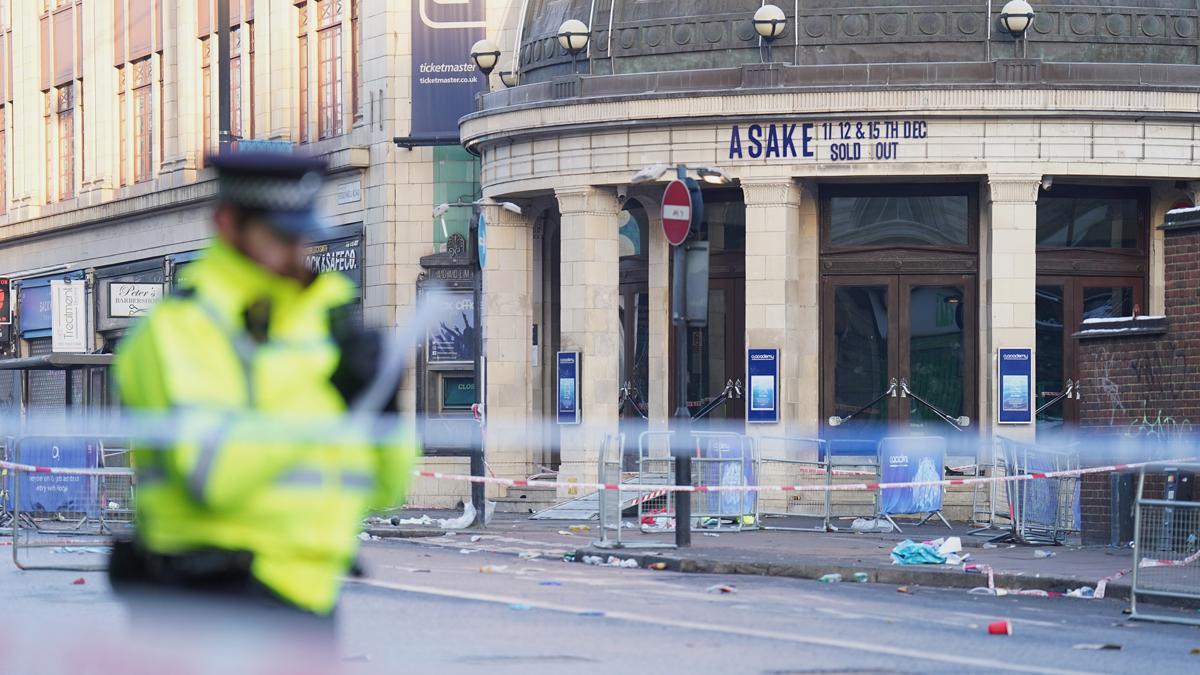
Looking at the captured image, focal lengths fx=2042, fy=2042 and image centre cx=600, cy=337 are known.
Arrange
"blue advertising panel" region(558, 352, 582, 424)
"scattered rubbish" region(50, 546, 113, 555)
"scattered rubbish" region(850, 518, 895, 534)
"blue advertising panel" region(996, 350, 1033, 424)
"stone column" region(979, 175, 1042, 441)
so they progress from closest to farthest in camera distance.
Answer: "scattered rubbish" region(50, 546, 113, 555), "scattered rubbish" region(850, 518, 895, 534), "blue advertising panel" region(996, 350, 1033, 424), "stone column" region(979, 175, 1042, 441), "blue advertising panel" region(558, 352, 582, 424)

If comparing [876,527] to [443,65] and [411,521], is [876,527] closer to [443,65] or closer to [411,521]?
[411,521]

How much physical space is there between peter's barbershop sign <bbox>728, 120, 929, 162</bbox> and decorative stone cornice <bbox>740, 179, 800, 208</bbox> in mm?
339

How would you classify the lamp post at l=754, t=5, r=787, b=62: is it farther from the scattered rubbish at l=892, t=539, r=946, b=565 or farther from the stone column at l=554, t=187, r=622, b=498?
the scattered rubbish at l=892, t=539, r=946, b=565

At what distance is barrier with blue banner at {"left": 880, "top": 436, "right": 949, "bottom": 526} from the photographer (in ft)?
78.2

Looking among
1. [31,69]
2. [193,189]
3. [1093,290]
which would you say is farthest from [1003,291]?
[31,69]

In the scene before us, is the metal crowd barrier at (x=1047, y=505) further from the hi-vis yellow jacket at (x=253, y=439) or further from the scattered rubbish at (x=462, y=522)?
the hi-vis yellow jacket at (x=253, y=439)

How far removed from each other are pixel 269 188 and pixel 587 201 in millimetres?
24375

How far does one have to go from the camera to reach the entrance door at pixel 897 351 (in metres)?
28.7

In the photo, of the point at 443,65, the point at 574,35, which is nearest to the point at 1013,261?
the point at 574,35

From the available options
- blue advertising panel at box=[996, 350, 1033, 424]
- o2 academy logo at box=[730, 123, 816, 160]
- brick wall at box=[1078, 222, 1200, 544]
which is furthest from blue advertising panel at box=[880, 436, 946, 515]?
o2 academy logo at box=[730, 123, 816, 160]

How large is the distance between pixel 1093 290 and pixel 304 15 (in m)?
16.3

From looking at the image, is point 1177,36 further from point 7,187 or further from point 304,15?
point 7,187

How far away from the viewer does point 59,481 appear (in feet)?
71.5

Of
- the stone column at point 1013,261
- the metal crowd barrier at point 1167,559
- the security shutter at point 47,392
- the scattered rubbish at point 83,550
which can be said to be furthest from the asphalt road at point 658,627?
the security shutter at point 47,392
